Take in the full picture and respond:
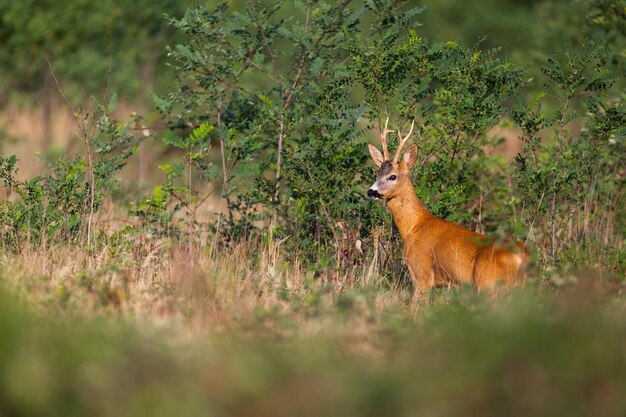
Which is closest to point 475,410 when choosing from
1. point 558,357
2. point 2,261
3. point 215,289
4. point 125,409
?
point 558,357

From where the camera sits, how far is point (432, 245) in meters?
8.04

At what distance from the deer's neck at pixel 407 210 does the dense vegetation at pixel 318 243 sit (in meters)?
0.43

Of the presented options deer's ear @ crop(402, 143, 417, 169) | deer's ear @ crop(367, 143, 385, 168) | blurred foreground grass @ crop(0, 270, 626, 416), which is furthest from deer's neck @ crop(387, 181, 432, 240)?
blurred foreground grass @ crop(0, 270, 626, 416)

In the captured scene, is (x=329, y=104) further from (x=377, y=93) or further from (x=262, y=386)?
(x=262, y=386)

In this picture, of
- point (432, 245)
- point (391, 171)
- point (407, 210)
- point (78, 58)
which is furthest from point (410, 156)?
point (78, 58)

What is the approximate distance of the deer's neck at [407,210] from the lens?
8461 mm

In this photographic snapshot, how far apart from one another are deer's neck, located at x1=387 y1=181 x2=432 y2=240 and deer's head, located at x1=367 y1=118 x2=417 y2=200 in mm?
42

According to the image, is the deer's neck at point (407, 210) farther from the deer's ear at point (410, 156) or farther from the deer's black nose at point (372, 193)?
the deer's black nose at point (372, 193)

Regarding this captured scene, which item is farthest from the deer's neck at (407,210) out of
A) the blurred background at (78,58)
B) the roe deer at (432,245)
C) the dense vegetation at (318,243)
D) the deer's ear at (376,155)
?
the blurred background at (78,58)

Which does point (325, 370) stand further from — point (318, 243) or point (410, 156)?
point (318, 243)

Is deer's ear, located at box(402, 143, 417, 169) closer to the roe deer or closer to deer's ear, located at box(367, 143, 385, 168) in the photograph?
the roe deer

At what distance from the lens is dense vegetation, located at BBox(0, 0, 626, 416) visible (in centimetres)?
455

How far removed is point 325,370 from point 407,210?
395cm

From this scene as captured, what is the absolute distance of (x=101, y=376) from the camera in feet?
14.8
